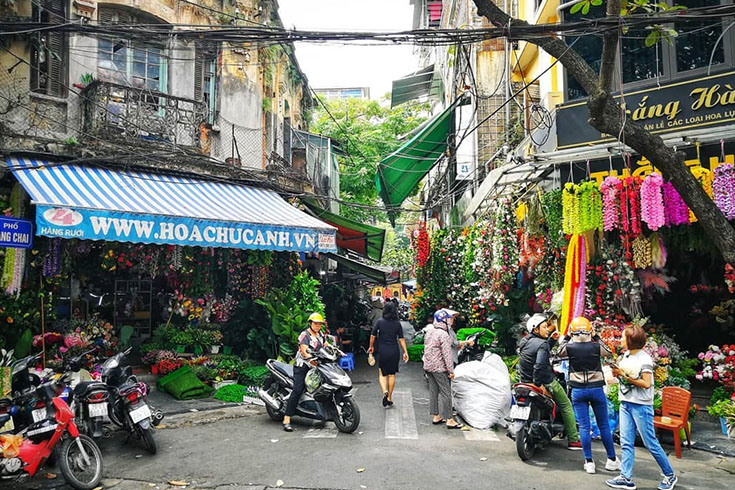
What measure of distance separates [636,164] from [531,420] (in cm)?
495

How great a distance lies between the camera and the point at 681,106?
→ 8297mm

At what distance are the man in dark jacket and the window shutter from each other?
9.28 metres

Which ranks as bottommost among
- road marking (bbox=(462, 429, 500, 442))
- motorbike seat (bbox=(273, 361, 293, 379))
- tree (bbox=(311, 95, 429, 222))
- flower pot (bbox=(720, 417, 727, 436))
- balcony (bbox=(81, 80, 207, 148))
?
road marking (bbox=(462, 429, 500, 442))

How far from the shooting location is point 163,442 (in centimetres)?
696

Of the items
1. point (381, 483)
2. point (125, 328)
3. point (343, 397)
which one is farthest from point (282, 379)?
point (125, 328)

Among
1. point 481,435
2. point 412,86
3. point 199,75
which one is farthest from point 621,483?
point 412,86

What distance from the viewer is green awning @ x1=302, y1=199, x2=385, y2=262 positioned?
47.3 feet

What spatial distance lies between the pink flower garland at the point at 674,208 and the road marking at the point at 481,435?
12.8 feet

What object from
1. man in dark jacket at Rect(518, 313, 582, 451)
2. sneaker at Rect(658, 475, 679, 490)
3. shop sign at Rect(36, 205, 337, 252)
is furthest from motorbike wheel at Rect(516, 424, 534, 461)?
shop sign at Rect(36, 205, 337, 252)

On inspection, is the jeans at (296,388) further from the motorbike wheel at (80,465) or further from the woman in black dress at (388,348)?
the motorbike wheel at (80,465)

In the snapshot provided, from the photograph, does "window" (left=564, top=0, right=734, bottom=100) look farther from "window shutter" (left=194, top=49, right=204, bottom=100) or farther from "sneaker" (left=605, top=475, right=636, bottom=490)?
"window shutter" (left=194, top=49, right=204, bottom=100)

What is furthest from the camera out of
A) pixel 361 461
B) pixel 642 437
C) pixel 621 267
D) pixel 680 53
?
pixel 680 53

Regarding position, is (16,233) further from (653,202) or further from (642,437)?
(653,202)

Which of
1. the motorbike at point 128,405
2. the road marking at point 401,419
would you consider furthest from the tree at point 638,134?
the motorbike at point 128,405
